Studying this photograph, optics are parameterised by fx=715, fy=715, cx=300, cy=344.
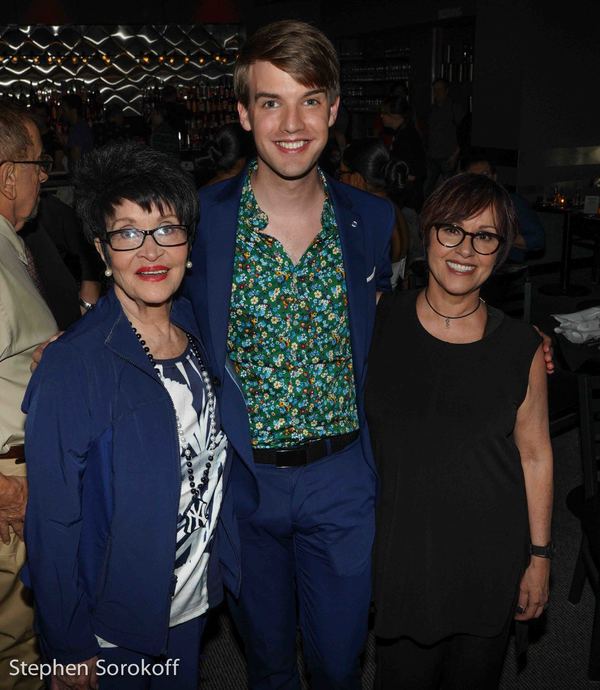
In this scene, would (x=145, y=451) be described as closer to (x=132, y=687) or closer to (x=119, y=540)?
(x=119, y=540)

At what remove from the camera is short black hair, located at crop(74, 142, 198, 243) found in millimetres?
1646

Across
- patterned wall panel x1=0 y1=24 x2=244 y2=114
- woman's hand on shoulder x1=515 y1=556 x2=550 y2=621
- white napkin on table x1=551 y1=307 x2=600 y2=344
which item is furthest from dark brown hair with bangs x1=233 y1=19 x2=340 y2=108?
patterned wall panel x1=0 y1=24 x2=244 y2=114

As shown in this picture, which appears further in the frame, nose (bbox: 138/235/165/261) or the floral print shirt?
the floral print shirt

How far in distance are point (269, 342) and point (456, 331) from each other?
0.50m

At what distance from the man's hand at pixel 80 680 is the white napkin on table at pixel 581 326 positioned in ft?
9.48

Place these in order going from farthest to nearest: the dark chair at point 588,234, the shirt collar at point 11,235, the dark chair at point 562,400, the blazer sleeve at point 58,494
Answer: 1. the dark chair at point 588,234
2. the dark chair at point 562,400
3. the shirt collar at point 11,235
4. the blazer sleeve at point 58,494

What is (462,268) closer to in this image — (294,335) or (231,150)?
(294,335)

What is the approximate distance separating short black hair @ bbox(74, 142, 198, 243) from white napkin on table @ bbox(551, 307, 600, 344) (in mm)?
2648

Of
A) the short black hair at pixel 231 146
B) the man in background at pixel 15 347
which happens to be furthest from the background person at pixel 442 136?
the man in background at pixel 15 347

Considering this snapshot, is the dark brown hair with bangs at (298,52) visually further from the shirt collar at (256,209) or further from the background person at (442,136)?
the background person at (442,136)

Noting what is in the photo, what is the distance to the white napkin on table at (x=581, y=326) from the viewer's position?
146 inches

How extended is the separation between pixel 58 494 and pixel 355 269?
3.24 feet

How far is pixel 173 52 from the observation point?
13.1 metres

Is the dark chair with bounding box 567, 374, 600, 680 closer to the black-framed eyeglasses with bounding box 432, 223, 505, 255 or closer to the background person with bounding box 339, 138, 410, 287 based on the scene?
the black-framed eyeglasses with bounding box 432, 223, 505, 255
